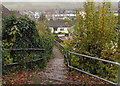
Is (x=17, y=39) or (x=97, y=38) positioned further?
(x=17, y=39)

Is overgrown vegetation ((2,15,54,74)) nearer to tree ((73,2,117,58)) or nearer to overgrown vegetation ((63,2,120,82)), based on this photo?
overgrown vegetation ((63,2,120,82))

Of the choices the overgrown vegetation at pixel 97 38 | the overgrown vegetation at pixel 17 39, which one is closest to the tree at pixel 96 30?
the overgrown vegetation at pixel 97 38

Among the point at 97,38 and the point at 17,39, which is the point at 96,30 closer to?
the point at 97,38

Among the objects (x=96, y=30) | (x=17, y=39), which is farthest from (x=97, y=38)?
(x=17, y=39)

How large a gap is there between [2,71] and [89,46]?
3.53 m

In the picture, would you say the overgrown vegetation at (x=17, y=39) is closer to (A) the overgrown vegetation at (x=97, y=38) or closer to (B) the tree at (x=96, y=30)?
(A) the overgrown vegetation at (x=97, y=38)

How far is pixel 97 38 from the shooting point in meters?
6.84

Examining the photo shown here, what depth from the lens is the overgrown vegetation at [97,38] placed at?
662cm

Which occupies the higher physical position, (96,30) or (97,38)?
(96,30)

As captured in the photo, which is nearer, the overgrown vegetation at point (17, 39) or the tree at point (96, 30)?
the overgrown vegetation at point (17, 39)

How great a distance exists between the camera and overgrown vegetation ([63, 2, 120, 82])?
21.7 feet

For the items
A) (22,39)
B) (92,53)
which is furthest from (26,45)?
(92,53)

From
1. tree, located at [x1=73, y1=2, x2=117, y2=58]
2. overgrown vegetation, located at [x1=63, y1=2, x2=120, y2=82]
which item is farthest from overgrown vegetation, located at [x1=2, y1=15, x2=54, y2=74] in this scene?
tree, located at [x1=73, y1=2, x2=117, y2=58]

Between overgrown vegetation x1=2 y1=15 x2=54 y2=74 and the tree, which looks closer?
overgrown vegetation x1=2 y1=15 x2=54 y2=74
